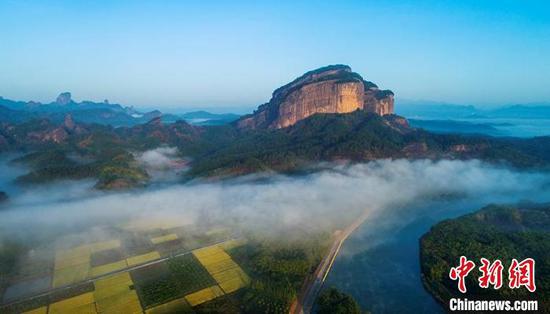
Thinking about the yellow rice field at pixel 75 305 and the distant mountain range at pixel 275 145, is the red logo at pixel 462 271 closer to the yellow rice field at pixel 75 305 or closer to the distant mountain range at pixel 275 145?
the yellow rice field at pixel 75 305

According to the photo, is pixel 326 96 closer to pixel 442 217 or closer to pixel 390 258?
pixel 442 217

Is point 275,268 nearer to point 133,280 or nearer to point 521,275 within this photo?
point 133,280

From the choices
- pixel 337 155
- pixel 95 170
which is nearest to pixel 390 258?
pixel 337 155

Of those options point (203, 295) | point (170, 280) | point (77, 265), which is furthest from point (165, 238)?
point (203, 295)

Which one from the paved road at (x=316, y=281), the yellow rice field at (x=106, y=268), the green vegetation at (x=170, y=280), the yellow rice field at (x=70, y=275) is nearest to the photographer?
the paved road at (x=316, y=281)

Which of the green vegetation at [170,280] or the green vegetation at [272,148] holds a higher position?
the green vegetation at [272,148]

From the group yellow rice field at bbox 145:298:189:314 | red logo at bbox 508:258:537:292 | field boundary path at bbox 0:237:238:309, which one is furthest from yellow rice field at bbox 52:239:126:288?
red logo at bbox 508:258:537:292

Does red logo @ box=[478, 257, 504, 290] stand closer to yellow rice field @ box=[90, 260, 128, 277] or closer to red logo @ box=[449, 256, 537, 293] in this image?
red logo @ box=[449, 256, 537, 293]

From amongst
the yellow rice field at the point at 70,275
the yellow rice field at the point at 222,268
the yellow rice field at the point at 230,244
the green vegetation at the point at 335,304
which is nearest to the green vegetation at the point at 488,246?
the green vegetation at the point at 335,304
